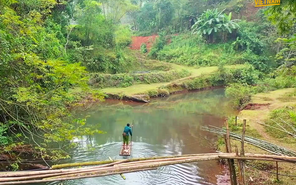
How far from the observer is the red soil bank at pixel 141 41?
35469 millimetres

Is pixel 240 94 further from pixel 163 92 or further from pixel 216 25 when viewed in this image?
pixel 216 25

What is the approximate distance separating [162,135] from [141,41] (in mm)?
27010

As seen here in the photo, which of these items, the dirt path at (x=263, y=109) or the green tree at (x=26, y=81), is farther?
the dirt path at (x=263, y=109)

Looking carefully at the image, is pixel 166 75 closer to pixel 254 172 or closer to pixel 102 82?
pixel 102 82

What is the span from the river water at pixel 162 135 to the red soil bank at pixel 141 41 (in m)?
16.7

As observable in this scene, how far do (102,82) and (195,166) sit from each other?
14218 mm

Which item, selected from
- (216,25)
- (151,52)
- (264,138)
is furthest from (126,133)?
(151,52)

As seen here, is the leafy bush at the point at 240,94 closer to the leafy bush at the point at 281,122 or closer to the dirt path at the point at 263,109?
the dirt path at the point at 263,109

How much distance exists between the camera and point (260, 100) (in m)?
14.3

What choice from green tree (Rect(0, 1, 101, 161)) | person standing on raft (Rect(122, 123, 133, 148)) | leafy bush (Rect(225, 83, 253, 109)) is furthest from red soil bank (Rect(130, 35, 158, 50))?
green tree (Rect(0, 1, 101, 161))

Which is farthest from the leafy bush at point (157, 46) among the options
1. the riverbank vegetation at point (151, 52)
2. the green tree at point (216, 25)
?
the green tree at point (216, 25)

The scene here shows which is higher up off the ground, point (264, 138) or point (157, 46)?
point (157, 46)

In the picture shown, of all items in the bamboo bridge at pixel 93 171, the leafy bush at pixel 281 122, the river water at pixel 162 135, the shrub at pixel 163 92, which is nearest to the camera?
the bamboo bridge at pixel 93 171

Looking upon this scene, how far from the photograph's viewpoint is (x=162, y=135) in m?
11.5
